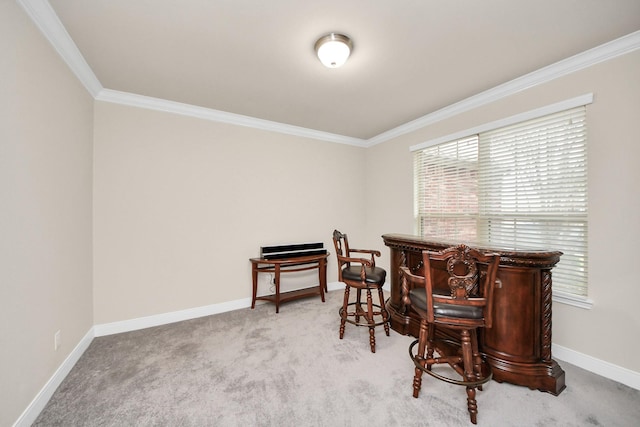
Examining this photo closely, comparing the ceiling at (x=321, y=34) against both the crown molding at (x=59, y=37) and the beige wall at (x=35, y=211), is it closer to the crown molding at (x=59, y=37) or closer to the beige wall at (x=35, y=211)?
the crown molding at (x=59, y=37)

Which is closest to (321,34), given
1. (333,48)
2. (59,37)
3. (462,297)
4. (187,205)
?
(333,48)

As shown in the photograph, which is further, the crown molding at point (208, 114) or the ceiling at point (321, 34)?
the crown molding at point (208, 114)

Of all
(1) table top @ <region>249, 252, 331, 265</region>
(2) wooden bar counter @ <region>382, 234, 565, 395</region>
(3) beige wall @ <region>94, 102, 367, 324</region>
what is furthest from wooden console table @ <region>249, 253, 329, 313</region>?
(2) wooden bar counter @ <region>382, 234, 565, 395</region>

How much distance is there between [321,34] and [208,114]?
201 cm

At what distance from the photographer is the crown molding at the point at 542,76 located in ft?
6.42

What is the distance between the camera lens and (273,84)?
2613mm

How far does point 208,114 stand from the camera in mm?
3273

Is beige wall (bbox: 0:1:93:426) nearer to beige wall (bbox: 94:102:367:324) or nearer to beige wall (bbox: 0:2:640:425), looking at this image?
beige wall (bbox: 0:2:640:425)

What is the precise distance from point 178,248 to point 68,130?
1551 mm

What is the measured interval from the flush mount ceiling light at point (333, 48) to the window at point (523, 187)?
189 centimetres

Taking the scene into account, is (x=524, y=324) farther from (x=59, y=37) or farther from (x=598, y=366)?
(x=59, y=37)

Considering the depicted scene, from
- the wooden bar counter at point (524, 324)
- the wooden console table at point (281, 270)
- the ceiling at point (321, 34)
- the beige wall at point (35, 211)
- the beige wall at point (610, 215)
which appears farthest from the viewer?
the wooden console table at point (281, 270)

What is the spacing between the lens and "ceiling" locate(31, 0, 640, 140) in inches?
65.2

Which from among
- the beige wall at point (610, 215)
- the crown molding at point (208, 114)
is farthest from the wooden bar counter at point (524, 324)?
the crown molding at point (208, 114)
